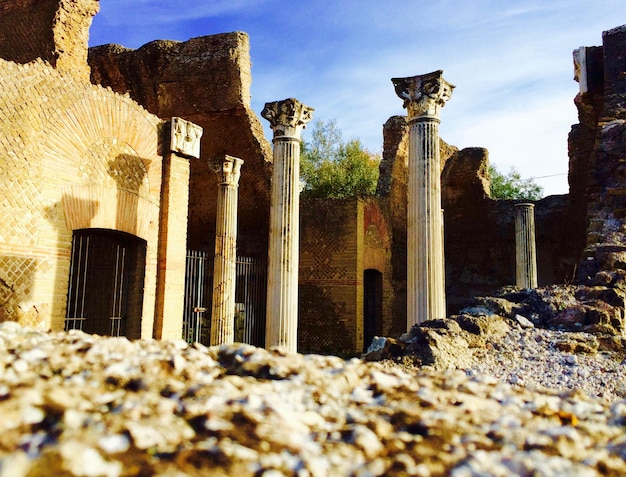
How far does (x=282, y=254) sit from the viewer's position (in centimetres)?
866

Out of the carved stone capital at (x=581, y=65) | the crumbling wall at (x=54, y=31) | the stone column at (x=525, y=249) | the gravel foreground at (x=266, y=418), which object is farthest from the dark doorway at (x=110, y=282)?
the stone column at (x=525, y=249)

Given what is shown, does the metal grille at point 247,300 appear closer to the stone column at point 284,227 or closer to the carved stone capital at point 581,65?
the stone column at point 284,227

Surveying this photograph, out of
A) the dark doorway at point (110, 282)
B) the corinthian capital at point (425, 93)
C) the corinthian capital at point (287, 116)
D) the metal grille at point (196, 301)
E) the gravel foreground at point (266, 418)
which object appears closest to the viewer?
the gravel foreground at point (266, 418)

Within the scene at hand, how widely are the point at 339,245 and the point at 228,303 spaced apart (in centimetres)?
374

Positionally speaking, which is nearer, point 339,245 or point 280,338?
point 280,338

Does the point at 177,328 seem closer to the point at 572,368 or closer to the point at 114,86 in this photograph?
the point at 572,368

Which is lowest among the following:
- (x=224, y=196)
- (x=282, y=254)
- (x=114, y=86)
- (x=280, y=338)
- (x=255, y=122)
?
(x=280, y=338)

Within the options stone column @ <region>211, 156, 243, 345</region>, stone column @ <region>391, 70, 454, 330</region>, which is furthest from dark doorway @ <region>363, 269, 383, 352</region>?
stone column @ <region>391, 70, 454, 330</region>

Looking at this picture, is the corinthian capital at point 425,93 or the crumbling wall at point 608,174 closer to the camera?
the crumbling wall at point 608,174

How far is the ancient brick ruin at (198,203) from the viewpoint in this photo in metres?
6.06

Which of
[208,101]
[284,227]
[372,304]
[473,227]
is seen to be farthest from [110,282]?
[473,227]

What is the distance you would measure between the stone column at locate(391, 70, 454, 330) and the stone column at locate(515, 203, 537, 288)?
7.44 meters

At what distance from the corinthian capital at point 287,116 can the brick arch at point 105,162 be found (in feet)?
6.11

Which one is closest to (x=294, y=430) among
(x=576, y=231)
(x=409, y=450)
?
(x=409, y=450)
